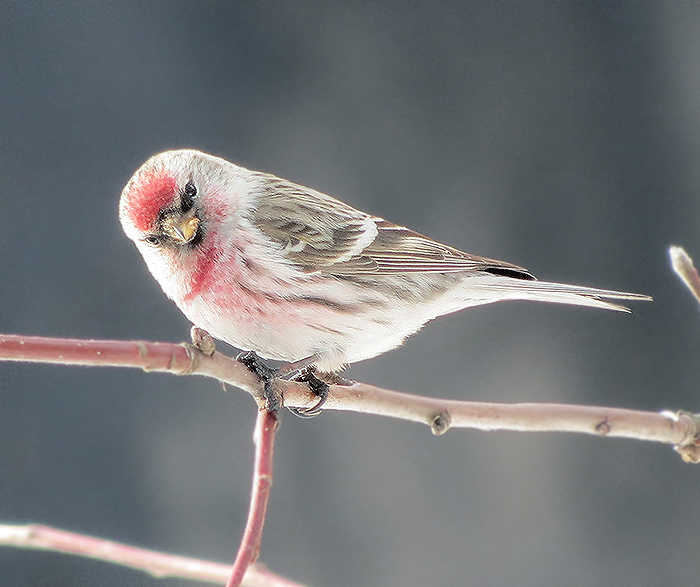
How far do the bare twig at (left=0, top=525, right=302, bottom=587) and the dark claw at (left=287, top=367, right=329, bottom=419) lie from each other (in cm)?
17

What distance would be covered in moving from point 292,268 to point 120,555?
36cm

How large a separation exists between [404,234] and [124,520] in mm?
977

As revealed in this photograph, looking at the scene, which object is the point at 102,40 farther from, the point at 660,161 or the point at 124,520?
the point at 660,161

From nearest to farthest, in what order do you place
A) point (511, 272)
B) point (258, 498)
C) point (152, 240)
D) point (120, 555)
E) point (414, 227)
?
point (258, 498) < point (120, 555) < point (152, 240) < point (511, 272) < point (414, 227)

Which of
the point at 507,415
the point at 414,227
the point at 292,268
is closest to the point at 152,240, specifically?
the point at 292,268

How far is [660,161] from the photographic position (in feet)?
6.38

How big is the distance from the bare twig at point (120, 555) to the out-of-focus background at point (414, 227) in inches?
39.0

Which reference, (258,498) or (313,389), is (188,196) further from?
(258,498)

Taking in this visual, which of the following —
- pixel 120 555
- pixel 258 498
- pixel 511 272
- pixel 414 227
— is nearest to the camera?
pixel 258 498

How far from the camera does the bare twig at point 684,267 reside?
0.84 metres

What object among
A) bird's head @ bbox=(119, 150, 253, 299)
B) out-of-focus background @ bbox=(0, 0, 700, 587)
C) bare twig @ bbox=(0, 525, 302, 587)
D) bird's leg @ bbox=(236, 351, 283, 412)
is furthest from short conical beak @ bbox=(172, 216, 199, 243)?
out-of-focus background @ bbox=(0, 0, 700, 587)

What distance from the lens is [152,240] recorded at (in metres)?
0.92

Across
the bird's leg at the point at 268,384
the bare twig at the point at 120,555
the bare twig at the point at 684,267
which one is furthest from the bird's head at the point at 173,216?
the bare twig at the point at 684,267

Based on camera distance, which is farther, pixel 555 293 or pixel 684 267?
pixel 555 293
